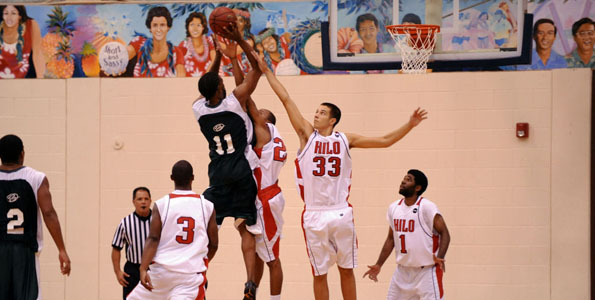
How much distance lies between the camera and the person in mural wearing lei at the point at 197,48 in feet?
37.7

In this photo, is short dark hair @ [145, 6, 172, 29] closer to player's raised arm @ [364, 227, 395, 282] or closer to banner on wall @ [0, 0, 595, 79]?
banner on wall @ [0, 0, 595, 79]

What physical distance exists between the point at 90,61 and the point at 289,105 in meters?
4.62

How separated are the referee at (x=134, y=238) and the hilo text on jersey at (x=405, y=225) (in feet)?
8.50

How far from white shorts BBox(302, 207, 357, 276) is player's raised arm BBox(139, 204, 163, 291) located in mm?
1765

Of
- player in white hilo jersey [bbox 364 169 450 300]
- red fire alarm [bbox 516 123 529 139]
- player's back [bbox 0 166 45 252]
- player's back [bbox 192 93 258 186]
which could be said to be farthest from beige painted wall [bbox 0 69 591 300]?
player's back [bbox 0 166 45 252]

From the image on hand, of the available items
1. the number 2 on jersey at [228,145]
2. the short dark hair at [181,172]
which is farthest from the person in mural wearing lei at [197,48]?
the short dark hair at [181,172]

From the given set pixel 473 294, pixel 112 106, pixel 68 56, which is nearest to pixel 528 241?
pixel 473 294

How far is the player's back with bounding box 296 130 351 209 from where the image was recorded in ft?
26.7

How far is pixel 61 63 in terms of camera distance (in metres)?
11.8

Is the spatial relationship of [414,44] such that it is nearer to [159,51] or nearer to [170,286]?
[159,51]

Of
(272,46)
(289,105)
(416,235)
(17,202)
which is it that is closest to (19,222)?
(17,202)

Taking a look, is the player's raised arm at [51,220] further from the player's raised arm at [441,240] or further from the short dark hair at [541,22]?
the short dark hair at [541,22]

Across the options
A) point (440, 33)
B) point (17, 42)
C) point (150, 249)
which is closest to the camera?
point (150, 249)

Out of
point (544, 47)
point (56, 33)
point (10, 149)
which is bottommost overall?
point (10, 149)
